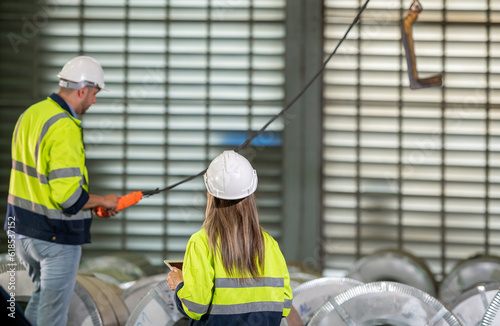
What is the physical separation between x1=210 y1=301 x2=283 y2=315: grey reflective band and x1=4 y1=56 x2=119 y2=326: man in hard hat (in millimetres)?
1117

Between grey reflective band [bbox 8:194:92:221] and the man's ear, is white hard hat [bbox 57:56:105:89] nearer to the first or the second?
the man's ear

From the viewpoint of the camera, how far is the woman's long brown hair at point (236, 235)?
2.26 metres

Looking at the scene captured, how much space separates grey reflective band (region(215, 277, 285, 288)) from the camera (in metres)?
2.25

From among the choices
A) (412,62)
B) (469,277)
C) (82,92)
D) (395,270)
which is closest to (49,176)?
(82,92)

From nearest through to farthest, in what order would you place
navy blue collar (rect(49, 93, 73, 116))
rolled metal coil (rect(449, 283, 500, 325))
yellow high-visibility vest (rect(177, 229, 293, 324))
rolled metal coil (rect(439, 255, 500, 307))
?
1. yellow high-visibility vest (rect(177, 229, 293, 324))
2. navy blue collar (rect(49, 93, 73, 116))
3. rolled metal coil (rect(449, 283, 500, 325))
4. rolled metal coil (rect(439, 255, 500, 307))

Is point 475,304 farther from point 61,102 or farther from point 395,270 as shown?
point 61,102

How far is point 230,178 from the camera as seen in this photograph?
7.56 ft

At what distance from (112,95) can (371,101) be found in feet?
9.02

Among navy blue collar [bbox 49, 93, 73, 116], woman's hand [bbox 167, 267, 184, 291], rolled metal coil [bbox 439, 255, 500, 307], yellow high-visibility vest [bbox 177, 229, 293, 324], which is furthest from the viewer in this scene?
rolled metal coil [bbox 439, 255, 500, 307]

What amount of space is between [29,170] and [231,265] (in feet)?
4.61

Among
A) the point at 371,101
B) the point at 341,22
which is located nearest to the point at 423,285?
the point at 371,101

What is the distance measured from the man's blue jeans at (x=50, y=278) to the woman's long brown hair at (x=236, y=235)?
3.68 ft

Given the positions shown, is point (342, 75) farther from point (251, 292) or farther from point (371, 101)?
point (251, 292)

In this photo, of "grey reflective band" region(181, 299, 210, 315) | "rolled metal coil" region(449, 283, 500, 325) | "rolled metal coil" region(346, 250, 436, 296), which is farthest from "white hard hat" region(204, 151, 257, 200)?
"rolled metal coil" region(346, 250, 436, 296)
